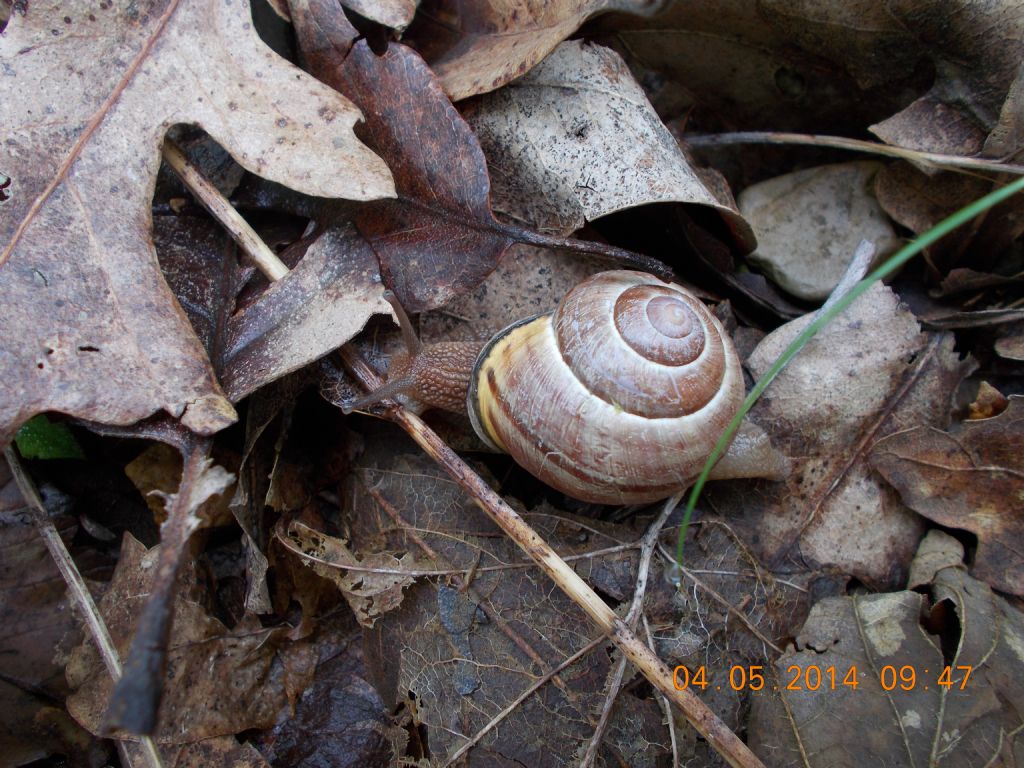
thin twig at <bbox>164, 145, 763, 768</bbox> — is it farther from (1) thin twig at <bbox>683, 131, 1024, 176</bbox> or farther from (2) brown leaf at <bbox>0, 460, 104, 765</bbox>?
(1) thin twig at <bbox>683, 131, 1024, 176</bbox>

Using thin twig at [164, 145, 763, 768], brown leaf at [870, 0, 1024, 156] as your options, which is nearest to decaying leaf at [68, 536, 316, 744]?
thin twig at [164, 145, 763, 768]

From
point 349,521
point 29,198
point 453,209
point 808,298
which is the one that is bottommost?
point 808,298

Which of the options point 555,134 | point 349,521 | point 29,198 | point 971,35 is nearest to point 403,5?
point 555,134

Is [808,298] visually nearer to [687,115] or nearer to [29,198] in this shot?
[687,115]

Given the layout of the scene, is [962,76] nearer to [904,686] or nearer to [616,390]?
[616,390]
